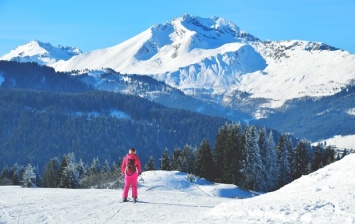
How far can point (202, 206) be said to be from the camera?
21000 mm

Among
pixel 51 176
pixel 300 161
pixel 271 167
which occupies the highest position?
pixel 300 161

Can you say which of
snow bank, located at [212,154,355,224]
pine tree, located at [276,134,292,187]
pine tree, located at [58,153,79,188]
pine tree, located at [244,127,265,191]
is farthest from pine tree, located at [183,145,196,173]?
snow bank, located at [212,154,355,224]

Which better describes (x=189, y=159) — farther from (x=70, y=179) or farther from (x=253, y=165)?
(x=70, y=179)

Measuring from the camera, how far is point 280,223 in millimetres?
15109

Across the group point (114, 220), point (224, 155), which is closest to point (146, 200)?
point (114, 220)

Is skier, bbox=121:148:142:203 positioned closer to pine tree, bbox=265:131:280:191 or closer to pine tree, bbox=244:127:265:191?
pine tree, bbox=244:127:265:191

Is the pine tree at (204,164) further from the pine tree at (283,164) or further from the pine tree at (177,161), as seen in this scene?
the pine tree at (283,164)

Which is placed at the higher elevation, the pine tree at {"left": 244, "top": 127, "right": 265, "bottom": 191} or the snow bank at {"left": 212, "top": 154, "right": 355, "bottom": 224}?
the pine tree at {"left": 244, "top": 127, "right": 265, "bottom": 191}

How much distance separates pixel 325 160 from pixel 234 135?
63.0 ft

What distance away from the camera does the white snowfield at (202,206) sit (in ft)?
51.6

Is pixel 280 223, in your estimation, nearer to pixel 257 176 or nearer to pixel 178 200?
pixel 178 200

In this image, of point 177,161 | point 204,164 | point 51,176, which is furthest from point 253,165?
point 51,176

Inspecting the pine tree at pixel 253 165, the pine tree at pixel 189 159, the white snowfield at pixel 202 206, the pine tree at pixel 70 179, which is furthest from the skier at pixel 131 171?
the pine tree at pixel 189 159

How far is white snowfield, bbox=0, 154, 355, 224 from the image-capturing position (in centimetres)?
1572
